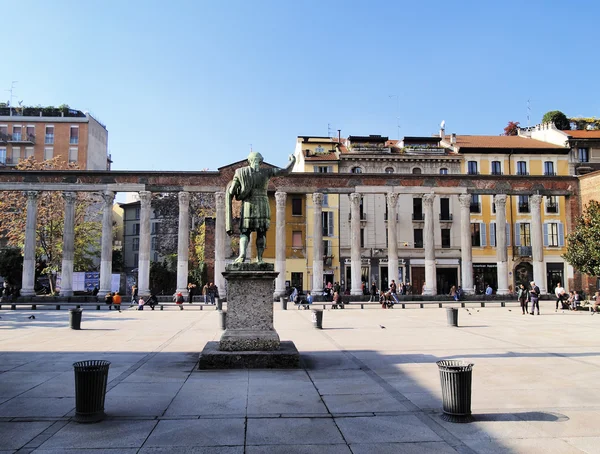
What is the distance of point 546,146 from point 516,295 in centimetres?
2030

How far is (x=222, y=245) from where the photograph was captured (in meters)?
41.8

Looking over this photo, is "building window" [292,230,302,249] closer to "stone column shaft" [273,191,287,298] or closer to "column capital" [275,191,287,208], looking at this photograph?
"stone column shaft" [273,191,287,298]

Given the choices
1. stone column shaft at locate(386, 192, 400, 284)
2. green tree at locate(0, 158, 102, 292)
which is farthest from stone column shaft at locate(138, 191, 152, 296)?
stone column shaft at locate(386, 192, 400, 284)

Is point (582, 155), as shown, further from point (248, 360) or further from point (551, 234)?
point (248, 360)

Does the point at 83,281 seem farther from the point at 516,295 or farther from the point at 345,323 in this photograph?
the point at 516,295

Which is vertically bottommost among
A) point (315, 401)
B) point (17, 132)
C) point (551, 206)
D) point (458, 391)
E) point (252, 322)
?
point (315, 401)

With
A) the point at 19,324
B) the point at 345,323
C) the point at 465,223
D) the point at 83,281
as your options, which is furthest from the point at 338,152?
the point at 19,324

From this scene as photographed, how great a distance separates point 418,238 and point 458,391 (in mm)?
48605

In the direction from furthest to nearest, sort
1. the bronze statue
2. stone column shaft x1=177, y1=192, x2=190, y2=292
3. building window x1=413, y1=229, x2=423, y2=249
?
building window x1=413, y1=229, x2=423, y2=249, stone column shaft x1=177, y1=192, x2=190, y2=292, the bronze statue

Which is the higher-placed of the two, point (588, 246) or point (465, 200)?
point (465, 200)

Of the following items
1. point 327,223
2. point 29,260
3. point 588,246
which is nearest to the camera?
point 588,246

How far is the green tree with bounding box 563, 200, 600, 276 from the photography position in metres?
31.8

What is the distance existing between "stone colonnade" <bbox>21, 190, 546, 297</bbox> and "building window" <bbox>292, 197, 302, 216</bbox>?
10539 mm

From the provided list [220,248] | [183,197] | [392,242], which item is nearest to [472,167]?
[392,242]
